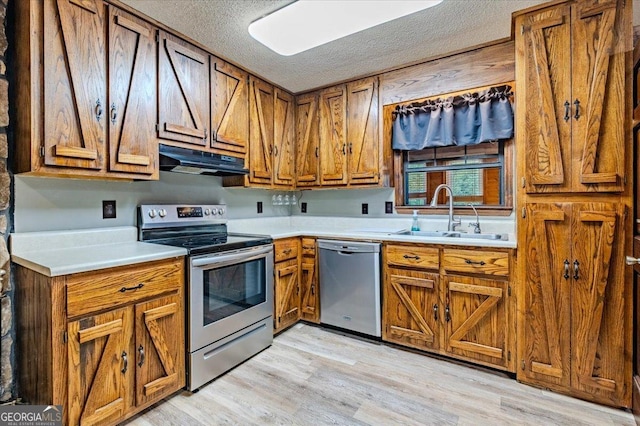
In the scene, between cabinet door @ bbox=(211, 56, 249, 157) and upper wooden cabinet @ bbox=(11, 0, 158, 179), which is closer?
upper wooden cabinet @ bbox=(11, 0, 158, 179)

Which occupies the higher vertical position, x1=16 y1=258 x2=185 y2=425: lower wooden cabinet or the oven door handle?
the oven door handle

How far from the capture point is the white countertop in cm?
154

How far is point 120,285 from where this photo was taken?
5.45 feet

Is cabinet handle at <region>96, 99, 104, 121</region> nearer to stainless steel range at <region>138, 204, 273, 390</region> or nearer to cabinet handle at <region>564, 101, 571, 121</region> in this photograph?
stainless steel range at <region>138, 204, 273, 390</region>

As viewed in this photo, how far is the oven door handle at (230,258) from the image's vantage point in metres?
2.03

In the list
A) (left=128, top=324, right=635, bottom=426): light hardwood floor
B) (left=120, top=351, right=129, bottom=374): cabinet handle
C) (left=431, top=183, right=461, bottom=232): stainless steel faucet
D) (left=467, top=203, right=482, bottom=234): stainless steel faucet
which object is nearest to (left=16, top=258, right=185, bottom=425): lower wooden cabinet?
(left=120, top=351, right=129, bottom=374): cabinet handle

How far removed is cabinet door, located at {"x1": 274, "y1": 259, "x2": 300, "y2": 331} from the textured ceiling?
177 centimetres

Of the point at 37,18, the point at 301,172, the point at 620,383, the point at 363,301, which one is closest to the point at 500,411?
the point at 620,383

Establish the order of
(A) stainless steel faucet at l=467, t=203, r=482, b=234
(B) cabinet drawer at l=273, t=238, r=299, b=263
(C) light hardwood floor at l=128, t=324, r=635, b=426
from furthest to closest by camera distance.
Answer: (B) cabinet drawer at l=273, t=238, r=299, b=263, (A) stainless steel faucet at l=467, t=203, r=482, b=234, (C) light hardwood floor at l=128, t=324, r=635, b=426

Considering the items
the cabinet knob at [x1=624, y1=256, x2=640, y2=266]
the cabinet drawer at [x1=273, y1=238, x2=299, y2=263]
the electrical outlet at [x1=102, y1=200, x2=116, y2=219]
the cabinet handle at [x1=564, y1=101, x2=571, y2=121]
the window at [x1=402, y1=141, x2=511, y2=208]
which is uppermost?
the cabinet handle at [x1=564, y1=101, x2=571, y2=121]

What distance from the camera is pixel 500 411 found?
1.81 meters

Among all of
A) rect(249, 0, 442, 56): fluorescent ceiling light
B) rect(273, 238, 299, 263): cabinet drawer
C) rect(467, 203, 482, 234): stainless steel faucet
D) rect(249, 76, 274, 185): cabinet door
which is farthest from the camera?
rect(249, 76, 274, 185): cabinet door

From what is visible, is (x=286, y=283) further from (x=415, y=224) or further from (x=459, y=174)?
(x=459, y=174)

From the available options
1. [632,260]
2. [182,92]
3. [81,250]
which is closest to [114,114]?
[182,92]
